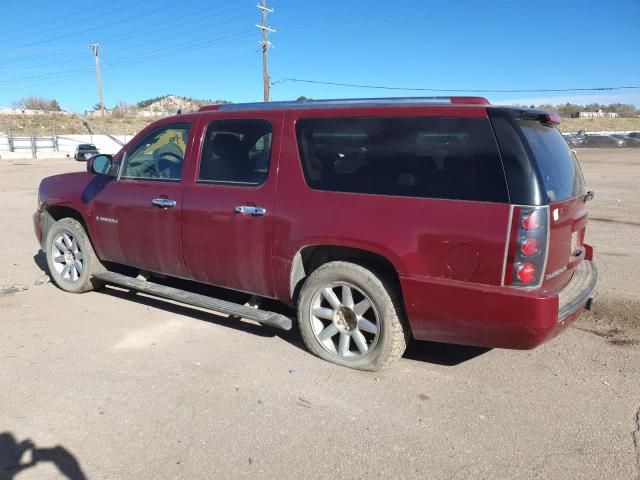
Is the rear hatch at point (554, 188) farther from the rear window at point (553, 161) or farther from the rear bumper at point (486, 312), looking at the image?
the rear bumper at point (486, 312)

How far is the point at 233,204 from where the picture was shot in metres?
4.45

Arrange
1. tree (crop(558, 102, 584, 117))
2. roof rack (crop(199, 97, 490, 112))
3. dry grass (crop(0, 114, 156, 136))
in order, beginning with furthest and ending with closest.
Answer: tree (crop(558, 102, 584, 117)) < dry grass (crop(0, 114, 156, 136)) < roof rack (crop(199, 97, 490, 112))

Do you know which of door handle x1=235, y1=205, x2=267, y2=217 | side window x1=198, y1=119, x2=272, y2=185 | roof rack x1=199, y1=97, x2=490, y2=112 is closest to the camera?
roof rack x1=199, y1=97, x2=490, y2=112

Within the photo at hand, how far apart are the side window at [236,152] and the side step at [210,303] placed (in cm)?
103

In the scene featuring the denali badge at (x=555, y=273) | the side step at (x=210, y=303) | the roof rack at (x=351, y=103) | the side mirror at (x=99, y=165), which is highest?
the roof rack at (x=351, y=103)

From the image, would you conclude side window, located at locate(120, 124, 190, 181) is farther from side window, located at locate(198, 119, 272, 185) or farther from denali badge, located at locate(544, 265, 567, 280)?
denali badge, located at locate(544, 265, 567, 280)

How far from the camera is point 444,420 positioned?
340 cm

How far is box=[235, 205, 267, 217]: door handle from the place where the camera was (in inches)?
169

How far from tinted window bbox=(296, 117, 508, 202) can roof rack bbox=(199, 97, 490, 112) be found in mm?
144

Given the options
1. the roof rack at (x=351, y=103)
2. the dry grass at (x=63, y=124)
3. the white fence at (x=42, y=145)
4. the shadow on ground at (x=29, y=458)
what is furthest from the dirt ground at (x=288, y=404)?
the dry grass at (x=63, y=124)

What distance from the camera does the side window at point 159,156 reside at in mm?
4977

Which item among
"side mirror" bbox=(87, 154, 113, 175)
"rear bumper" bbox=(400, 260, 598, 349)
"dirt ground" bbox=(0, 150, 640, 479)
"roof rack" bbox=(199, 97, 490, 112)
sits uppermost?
"roof rack" bbox=(199, 97, 490, 112)

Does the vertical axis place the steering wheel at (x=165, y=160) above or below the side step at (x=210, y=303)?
above

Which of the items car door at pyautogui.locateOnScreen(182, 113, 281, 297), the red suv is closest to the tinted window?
the red suv
